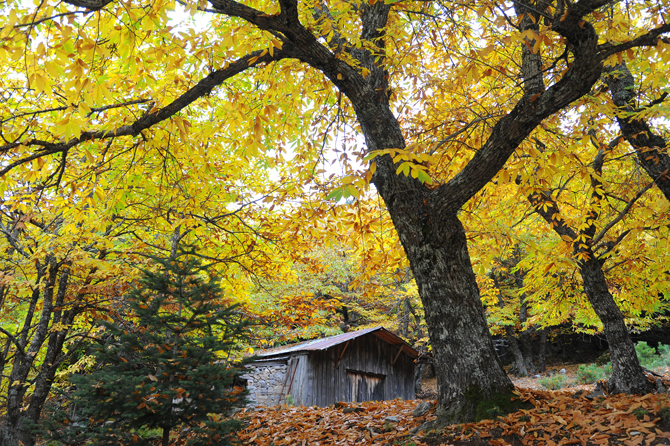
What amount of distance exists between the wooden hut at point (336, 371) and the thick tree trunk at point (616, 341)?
7.80 m

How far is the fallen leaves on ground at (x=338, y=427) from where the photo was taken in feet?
12.5

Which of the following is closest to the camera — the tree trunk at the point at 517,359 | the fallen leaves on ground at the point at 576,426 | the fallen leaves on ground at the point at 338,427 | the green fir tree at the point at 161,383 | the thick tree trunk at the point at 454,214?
the fallen leaves on ground at the point at 576,426

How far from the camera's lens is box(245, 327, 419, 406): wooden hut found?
483 inches

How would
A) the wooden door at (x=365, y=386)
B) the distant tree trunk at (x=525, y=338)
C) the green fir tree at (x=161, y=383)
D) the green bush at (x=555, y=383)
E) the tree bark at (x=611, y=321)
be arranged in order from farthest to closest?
the distant tree trunk at (x=525, y=338), the green bush at (x=555, y=383), the wooden door at (x=365, y=386), the tree bark at (x=611, y=321), the green fir tree at (x=161, y=383)

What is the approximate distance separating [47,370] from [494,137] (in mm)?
8168

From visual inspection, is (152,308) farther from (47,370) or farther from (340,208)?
(47,370)

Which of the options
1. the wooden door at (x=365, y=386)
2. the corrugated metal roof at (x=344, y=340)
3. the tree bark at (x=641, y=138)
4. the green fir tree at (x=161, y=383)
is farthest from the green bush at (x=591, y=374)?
the green fir tree at (x=161, y=383)

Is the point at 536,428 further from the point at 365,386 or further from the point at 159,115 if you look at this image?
the point at 365,386

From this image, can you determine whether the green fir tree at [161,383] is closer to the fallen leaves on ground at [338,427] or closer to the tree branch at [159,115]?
the fallen leaves on ground at [338,427]

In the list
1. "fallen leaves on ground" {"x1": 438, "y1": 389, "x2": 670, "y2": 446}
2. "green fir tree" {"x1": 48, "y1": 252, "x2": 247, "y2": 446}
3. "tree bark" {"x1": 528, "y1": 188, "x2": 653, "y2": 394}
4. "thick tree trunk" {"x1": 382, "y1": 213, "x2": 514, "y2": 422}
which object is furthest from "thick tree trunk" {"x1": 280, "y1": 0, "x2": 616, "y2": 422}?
"tree bark" {"x1": 528, "y1": 188, "x2": 653, "y2": 394}

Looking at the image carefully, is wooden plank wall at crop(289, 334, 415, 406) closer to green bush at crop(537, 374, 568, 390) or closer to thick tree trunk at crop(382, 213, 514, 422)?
green bush at crop(537, 374, 568, 390)

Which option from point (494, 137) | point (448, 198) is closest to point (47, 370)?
point (448, 198)

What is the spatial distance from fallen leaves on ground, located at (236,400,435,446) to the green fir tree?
581 millimetres

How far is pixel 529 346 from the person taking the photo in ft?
77.1
